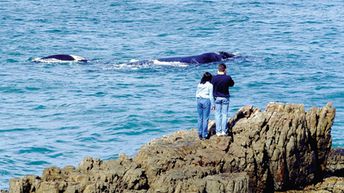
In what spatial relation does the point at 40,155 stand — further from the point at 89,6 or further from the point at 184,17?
the point at 89,6

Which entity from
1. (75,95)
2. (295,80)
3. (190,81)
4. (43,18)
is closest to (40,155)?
(75,95)

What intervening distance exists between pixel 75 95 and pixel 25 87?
2.66 m

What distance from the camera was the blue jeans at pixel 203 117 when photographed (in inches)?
883

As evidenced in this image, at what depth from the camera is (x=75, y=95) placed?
4144cm

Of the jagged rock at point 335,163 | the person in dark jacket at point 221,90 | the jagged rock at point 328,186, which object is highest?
the person in dark jacket at point 221,90

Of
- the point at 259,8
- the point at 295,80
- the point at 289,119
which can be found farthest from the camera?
the point at 259,8

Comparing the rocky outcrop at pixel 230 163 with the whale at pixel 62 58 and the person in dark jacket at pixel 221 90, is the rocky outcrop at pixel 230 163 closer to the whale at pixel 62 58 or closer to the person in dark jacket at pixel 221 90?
the person in dark jacket at pixel 221 90

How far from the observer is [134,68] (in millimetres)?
46500

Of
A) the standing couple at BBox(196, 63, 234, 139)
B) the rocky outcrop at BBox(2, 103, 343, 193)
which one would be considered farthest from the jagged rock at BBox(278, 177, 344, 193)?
the standing couple at BBox(196, 63, 234, 139)

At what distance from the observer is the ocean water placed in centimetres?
3459

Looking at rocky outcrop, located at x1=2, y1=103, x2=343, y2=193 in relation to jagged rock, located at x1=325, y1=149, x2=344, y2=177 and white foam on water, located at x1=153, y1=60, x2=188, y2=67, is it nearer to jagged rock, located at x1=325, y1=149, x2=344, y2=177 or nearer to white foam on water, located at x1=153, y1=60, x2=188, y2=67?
jagged rock, located at x1=325, y1=149, x2=344, y2=177

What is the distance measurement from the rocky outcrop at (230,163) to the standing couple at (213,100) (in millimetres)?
315

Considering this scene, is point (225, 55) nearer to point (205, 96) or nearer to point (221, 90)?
point (221, 90)

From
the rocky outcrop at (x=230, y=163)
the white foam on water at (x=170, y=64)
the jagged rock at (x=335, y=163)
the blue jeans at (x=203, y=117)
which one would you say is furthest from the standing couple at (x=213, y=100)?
the white foam on water at (x=170, y=64)
